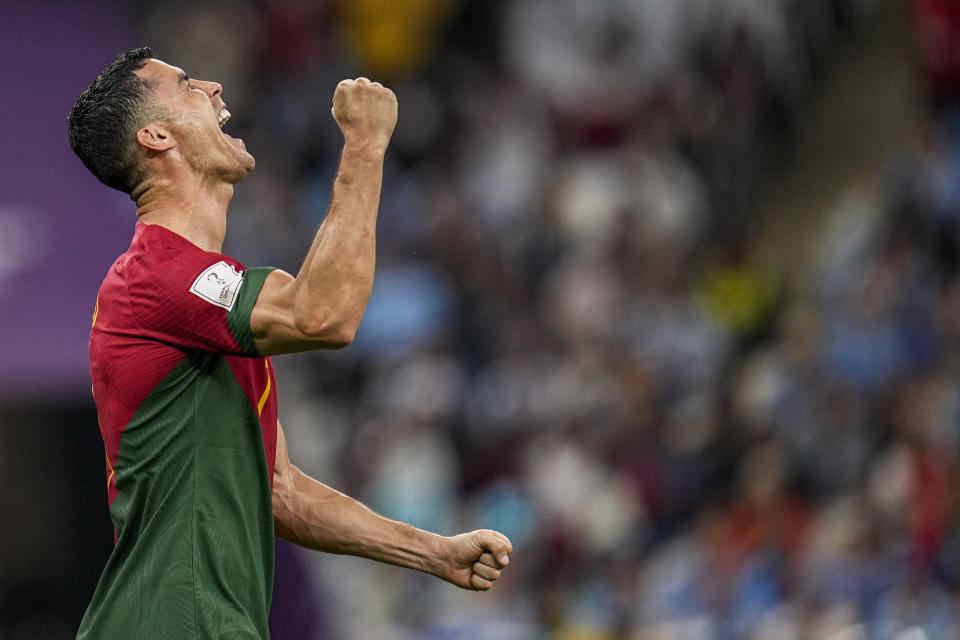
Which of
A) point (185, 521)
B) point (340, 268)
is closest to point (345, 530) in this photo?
point (185, 521)

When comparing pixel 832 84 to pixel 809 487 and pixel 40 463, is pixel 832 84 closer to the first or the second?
pixel 809 487

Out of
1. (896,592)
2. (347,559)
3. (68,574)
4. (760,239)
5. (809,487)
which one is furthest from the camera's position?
(760,239)

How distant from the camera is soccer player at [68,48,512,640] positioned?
2.91m

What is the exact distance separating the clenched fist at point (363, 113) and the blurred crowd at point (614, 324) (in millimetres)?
4148

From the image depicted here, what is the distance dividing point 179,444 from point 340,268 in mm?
536

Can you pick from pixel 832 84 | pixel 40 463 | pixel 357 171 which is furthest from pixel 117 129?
pixel 832 84

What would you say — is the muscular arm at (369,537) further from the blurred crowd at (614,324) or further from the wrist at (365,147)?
the blurred crowd at (614,324)

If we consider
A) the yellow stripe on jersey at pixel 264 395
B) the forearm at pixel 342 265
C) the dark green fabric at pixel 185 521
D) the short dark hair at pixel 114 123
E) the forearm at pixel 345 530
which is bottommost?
the dark green fabric at pixel 185 521

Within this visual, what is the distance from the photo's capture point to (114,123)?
324 centimetres

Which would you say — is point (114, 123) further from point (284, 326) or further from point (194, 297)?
point (284, 326)

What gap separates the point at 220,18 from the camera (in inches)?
401

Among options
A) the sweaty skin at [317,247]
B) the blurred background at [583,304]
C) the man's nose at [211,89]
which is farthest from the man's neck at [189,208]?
the blurred background at [583,304]

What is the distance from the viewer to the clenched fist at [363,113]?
2.99 metres

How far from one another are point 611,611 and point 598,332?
2.05 meters
